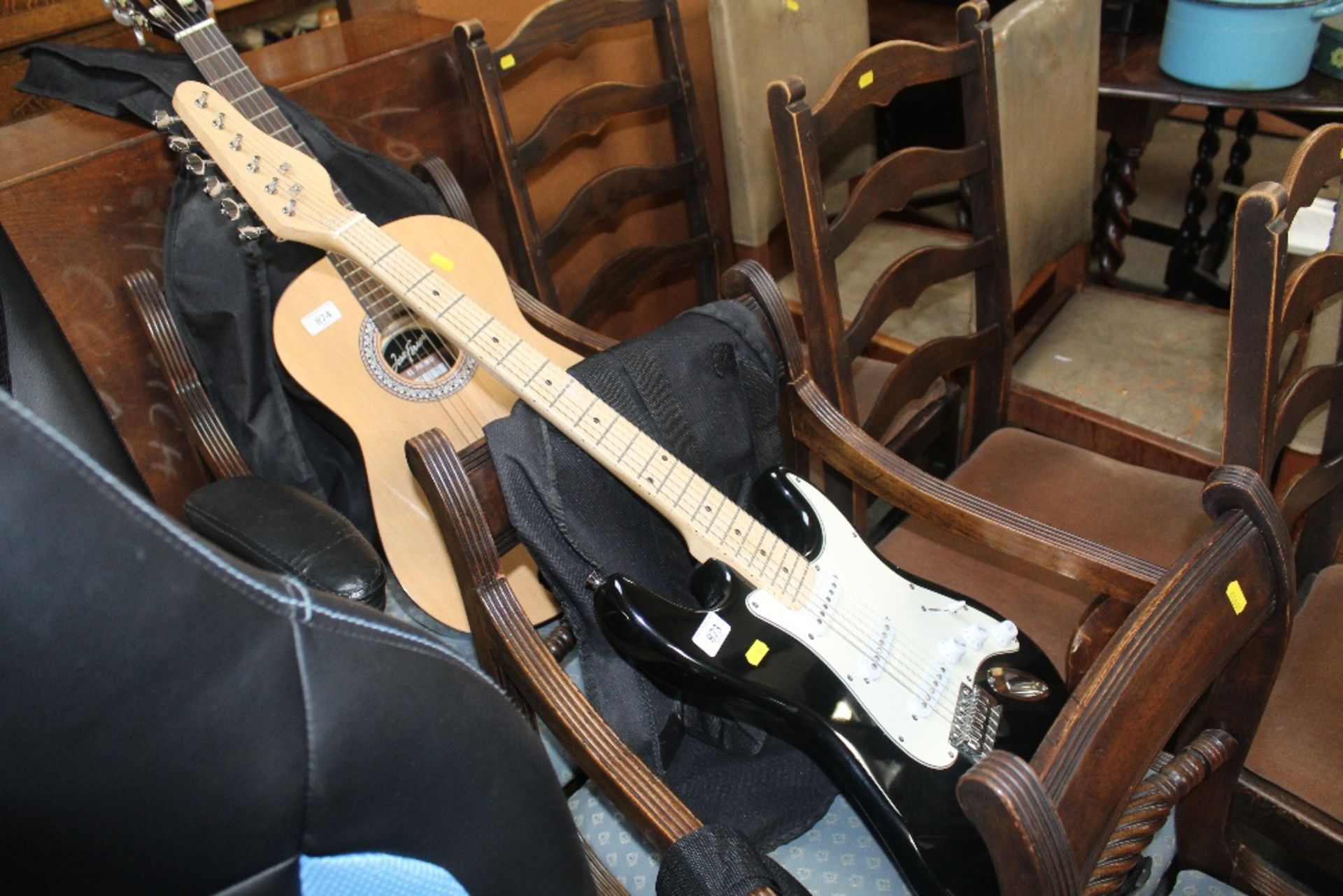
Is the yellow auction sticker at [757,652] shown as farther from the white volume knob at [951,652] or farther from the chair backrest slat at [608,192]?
the chair backrest slat at [608,192]

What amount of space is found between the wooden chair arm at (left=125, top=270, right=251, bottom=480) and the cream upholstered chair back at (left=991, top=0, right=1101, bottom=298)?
112cm

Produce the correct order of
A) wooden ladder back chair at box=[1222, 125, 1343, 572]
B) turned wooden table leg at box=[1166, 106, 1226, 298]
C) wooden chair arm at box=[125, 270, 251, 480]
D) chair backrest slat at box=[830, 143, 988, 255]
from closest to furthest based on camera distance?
wooden ladder back chair at box=[1222, 125, 1343, 572]
wooden chair arm at box=[125, 270, 251, 480]
chair backrest slat at box=[830, 143, 988, 255]
turned wooden table leg at box=[1166, 106, 1226, 298]

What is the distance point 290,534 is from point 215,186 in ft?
1.34

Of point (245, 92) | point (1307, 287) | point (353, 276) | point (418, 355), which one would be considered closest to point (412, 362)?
point (418, 355)

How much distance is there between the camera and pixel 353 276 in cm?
117

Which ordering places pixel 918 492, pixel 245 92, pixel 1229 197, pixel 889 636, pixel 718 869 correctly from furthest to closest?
pixel 1229 197 < pixel 245 92 < pixel 918 492 < pixel 889 636 < pixel 718 869

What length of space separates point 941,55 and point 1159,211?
2050mm

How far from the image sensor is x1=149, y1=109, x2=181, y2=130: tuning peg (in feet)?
3.50

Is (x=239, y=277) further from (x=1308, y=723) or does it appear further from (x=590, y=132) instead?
(x=1308, y=723)

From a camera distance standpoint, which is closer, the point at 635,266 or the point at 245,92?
the point at 245,92

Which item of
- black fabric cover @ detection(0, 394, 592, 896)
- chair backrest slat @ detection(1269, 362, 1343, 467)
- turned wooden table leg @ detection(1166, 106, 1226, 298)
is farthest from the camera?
turned wooden table leg @ detection(1166, 106, 1226, 298)

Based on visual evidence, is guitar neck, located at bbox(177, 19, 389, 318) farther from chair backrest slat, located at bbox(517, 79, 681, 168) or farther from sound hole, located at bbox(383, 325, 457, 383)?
chair backrest slat, located at bbox(517, 79, 681, 168)


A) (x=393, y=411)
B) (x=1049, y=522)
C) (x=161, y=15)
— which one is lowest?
(x=1049, y=522)

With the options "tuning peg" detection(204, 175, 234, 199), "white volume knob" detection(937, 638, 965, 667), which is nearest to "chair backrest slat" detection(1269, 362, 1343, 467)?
"white volume knob" detection(937, 638, 965, 667)
